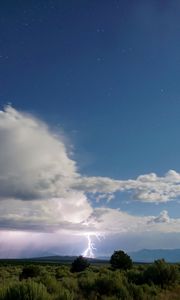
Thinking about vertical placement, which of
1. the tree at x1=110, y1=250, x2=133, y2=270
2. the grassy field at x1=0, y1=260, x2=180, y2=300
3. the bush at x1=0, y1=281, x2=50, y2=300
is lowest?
the bush at x1=0, y1=281, x2=50, y2=300

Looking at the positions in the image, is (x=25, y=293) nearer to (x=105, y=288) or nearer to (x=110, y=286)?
(x=110, y=286)

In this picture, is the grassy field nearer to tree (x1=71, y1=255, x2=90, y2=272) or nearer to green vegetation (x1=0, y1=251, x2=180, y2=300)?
green vegetation (x1=0, y1=251, x2=180, y2=300)

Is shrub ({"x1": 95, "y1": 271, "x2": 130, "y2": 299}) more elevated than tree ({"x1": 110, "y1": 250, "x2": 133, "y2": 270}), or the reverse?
tree ({"x1": 110, "y1": 250, "x2": 133, "y2": 270})

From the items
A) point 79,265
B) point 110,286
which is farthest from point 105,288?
point 79,265

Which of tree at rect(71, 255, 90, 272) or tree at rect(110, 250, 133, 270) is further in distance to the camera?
tree at rect(71, 255, 90, 272)

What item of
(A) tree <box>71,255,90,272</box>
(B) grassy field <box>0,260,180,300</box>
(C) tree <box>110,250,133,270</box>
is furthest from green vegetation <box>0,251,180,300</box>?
(A) tree <box>71,255,90,272</box>

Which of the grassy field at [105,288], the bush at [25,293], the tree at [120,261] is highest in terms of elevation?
the tree at [120,261]

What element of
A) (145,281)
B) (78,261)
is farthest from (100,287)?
(78,261)

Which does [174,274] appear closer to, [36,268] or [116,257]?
[36,268]

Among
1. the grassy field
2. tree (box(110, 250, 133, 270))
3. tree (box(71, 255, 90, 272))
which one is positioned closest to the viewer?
the grassy field

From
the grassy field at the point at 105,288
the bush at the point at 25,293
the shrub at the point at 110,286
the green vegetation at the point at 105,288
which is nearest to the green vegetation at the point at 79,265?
the green vegetation at the point at 105,288

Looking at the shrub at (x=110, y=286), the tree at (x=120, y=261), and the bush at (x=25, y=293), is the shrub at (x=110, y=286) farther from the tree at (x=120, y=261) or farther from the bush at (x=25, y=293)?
the tree at (x=120, y=261)

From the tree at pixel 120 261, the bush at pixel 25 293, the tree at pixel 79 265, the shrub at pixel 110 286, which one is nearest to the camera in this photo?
the bush at pixel 25 293

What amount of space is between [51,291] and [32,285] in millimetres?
5018
